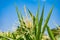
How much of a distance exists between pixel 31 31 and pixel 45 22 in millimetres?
106

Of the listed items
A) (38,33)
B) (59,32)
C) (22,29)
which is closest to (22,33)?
(22,29)

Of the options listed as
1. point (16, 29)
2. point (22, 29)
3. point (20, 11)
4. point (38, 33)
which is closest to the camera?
point (38, 33)

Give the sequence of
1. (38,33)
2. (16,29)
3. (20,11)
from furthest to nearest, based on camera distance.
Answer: (16,29) < (20,11) < (38,33)

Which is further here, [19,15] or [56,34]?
[19,15]

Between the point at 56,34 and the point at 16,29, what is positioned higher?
the point at 16,29

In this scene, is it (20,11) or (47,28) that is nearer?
(47,28)

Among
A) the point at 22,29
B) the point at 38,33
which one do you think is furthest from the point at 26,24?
the point at 38,33

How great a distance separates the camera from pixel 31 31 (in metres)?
1.06

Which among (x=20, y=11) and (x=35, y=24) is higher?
(x=20, y=11)

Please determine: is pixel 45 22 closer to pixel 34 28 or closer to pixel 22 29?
pixel 34 28

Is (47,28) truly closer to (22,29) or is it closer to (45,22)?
(45,22)

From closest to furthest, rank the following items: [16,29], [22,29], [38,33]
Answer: [38,33] < [22,29] < [16,29]

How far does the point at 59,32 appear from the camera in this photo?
1.04 metres

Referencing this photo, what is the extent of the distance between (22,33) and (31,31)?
8 cm
